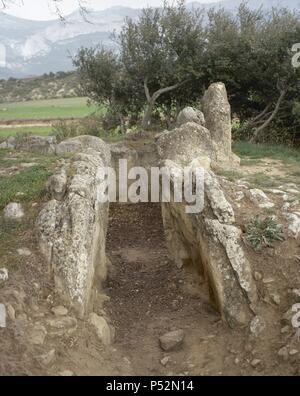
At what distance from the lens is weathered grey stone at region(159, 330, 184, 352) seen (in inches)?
307

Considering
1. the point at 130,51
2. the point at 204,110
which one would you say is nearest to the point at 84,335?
the point at 204,110

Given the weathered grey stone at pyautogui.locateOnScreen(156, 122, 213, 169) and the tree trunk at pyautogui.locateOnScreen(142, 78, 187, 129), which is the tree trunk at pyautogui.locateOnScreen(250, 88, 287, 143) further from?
the weathered grey stone at pyautogui.locateOnScreen(156, 122, 213, 169)

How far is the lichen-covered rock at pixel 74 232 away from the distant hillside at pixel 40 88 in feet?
153

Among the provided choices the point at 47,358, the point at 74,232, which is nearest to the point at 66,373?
the point at 47,358

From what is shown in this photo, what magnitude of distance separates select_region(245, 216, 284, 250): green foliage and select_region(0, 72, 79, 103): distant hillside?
47.4 meters

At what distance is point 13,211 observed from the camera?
8594mm

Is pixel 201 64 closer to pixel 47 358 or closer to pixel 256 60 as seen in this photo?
pixel 256 60

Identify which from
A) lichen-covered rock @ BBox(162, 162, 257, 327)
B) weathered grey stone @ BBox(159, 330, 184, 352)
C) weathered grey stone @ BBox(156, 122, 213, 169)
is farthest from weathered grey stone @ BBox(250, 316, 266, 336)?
weathered grey stone @ BBox(156, 122, 213, 169)

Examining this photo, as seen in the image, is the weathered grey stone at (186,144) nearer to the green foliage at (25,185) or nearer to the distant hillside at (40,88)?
the green foliage at (25,185)

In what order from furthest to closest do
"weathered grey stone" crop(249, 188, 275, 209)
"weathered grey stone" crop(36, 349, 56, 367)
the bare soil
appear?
"weathered grey stone" crop(249, 188, 275, 209)
the bare soil
"weathered grey stone" crop(36, 349, 56, 367)

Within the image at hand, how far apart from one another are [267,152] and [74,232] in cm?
893

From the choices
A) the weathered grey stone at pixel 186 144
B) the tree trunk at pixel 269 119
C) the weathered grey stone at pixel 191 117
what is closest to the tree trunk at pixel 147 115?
the tree trunk at pixel 269 119

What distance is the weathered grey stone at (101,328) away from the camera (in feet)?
25.2

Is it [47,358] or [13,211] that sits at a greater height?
[13,211]
